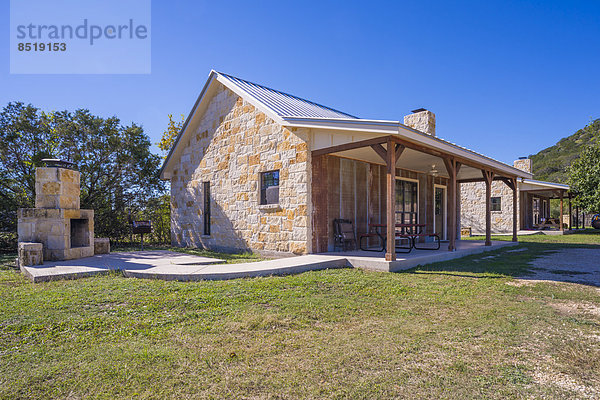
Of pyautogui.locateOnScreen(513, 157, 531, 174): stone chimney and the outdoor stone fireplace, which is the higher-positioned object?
pyautogui.locateOnScreen(513, 157, 531, 174): stone chimney

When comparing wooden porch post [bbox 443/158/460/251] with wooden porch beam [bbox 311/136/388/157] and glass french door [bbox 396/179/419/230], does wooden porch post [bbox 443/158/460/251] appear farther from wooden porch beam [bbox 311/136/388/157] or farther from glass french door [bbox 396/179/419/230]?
wooden porch beam [bbox 311/136/388/157]

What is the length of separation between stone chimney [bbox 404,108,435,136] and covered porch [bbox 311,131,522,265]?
1.31 meters

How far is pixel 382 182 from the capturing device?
9852 millimetres

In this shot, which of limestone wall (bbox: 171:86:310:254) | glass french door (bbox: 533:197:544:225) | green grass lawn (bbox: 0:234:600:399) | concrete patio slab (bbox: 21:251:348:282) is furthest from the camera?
glass french door (bbox: 533:197:544:225)

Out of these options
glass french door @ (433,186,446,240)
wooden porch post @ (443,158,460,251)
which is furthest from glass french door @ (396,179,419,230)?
wooden porch post @ (443,158,460,251)

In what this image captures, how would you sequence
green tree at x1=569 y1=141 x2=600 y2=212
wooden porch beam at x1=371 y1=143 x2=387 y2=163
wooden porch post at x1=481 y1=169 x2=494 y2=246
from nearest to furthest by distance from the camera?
wooden porch beam at x1=371 y1=143 x2=387 y2=163 < wooden porch post at x1=481 y1=169 x2=494 y2=246 < green tree at x1=569 y1=141 x2=600 y2=212

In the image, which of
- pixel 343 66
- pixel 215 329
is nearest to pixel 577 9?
pixel 343 66

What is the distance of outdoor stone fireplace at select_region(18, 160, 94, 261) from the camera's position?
7312 millimetres

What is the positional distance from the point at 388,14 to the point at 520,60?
32.5 feet

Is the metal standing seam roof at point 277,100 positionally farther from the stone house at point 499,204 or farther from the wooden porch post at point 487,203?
the stone house at point 499,204

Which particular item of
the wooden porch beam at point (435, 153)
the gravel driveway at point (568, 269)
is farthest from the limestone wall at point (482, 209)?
the gravel driveway at point (568, 269)

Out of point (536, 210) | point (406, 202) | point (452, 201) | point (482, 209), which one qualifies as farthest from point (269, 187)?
point (536, 210)

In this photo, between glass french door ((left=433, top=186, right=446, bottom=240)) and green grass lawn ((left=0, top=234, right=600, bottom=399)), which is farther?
glass french door ((left=433, top=186, right=446, bottom=240))

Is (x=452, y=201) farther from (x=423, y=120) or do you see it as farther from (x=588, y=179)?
(x=588, y=179)
